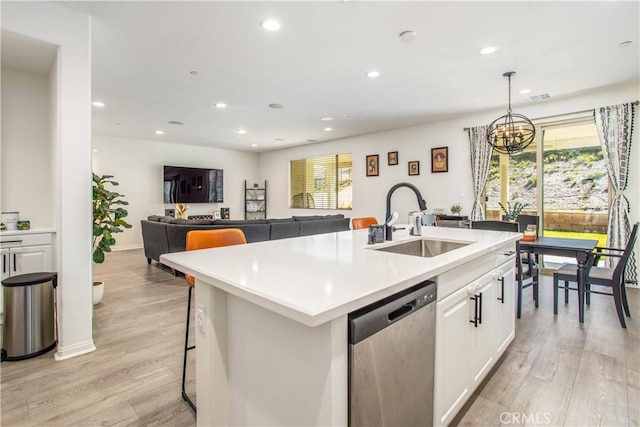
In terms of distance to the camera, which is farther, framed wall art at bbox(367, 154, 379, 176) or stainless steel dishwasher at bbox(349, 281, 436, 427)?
framed wall art at bbox(367, 154, 379, 176)

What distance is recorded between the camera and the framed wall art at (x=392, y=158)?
6.60m

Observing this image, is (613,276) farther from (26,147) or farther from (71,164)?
(26,147)

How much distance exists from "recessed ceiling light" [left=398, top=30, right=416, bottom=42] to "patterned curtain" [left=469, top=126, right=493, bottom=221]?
10.3 ft

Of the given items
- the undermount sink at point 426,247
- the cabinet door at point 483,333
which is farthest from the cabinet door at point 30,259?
the cabinet door at point 483,333

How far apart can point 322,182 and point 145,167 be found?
4.35 metres

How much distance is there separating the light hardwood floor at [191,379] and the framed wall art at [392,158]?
13.2 feet

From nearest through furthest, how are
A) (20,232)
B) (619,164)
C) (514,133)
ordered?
1. (20,232)
2. (514,133)
3. (619,164)

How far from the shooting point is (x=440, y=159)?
592cm

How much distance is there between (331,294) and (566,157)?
5437 millimetres

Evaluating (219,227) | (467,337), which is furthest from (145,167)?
(467,337)

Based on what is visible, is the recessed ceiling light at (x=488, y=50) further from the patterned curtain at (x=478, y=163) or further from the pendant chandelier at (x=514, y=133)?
the patterned curtain at (x=478, y=163)

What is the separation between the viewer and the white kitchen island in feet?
3.17

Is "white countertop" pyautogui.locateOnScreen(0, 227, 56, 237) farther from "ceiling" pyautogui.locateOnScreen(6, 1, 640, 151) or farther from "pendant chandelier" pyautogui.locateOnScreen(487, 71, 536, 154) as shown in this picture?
"pendant chandelier" pyautogui.locateOnScreen(487, 71, 536, 154)

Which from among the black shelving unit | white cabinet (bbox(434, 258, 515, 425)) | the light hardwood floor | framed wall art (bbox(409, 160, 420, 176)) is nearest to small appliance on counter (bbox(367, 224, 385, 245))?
white cabinet (bbox(434, 258, 515, 425))
